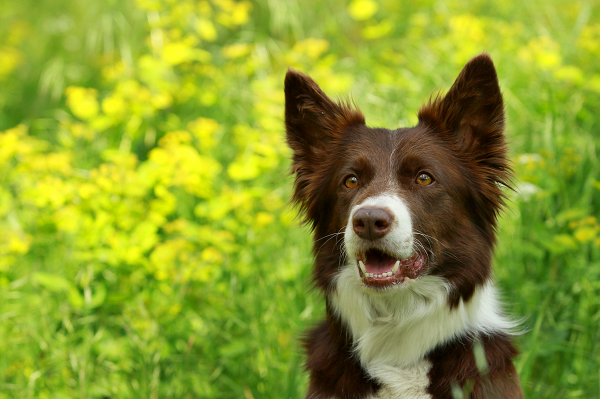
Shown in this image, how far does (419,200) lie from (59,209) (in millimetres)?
2873

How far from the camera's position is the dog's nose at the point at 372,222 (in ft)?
7.72

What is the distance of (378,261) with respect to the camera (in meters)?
2.57

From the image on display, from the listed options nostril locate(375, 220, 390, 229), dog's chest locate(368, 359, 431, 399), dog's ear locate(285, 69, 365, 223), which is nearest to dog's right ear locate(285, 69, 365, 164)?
dog's ear locate(285, 69, 365, 223)

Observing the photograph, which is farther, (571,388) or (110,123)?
(110,123)

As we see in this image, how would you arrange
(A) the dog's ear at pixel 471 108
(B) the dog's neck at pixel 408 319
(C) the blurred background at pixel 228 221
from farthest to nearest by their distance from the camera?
(C) the blurred background at pixel 228 221, (A) the dog's ear at pixel 471 108, (B) the dog's neck at pixel 408 319

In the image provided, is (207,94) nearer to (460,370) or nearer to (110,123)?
(110,123)

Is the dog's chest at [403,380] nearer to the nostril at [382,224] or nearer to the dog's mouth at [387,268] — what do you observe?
the dog's mouth at [387,268]

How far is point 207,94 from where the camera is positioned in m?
6.09

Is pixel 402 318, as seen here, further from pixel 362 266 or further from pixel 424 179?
pixel 424 179

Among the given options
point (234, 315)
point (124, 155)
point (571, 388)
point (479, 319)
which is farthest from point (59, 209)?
point (571, 388)

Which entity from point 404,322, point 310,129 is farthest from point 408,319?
point 310,129

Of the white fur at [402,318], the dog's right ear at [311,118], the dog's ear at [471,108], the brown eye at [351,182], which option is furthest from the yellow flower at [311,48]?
the white fur at [402,318]

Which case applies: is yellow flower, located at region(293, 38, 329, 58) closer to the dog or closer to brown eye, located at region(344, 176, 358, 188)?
the dog

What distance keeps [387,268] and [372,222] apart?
1.03 ft
